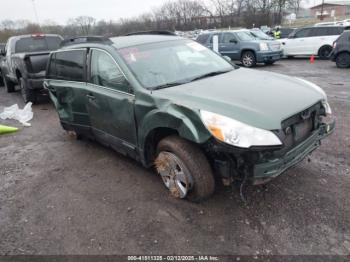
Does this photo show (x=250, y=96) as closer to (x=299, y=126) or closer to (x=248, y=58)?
(x=299, y=126)

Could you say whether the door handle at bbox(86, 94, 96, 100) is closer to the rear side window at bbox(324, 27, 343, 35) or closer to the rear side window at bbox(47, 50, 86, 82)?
the rear side window at bbox(47, 50, 86, 82)

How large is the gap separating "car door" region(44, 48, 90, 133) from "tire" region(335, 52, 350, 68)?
10.8m

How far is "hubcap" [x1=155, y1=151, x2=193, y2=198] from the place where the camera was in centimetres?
297

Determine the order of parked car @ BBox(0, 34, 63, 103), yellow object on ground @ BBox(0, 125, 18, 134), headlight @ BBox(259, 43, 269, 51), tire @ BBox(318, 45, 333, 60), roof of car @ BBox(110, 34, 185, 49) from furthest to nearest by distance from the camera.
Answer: tire @ BBox(318, 45, 333, 60) → headlight @ BBox(259, 43, 269, 51) → parked car @ BBox(0, 34, 63, 103) → yellow object on ground @ BBox(0, 125, 18, 134) → roof of car @ BBox(110, 34, 185, 49)

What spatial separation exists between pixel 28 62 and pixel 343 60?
11142mm

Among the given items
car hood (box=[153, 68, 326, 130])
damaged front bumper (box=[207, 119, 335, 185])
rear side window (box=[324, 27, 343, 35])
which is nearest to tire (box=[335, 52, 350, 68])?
rear side window (box=[324, 27, 343, 35])

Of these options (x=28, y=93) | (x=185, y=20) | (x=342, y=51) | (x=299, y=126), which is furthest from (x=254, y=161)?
(x=185, y=20)

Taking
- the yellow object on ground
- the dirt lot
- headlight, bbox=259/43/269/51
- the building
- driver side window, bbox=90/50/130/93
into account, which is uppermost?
the building

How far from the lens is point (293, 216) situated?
286 centimetres

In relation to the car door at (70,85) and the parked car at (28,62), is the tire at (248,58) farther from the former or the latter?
the car door at (70,85)

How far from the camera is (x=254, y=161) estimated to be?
2.50m

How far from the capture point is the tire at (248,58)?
12.6 m

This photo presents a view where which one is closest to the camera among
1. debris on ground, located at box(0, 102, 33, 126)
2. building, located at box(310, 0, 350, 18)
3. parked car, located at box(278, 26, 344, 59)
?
debris on ground, located at box(0, 102, 33, 126)

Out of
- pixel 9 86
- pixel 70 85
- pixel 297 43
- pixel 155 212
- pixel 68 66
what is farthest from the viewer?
pixel 297 43
